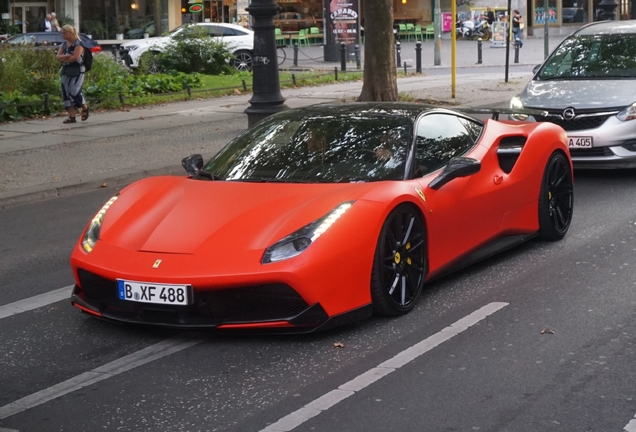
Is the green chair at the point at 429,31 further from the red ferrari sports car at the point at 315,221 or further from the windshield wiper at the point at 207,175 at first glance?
the windshield wiper at the point at 207,175

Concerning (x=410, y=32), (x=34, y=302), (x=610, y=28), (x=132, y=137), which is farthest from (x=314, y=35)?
(x=34, y=302)

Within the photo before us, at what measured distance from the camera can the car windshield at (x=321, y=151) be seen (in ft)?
21.0

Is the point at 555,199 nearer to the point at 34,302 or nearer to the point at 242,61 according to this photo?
the point at 34,302

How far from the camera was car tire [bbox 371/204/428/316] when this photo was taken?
5844mm

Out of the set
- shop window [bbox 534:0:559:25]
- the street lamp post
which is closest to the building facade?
shop window [bbox 534:0:559:25]

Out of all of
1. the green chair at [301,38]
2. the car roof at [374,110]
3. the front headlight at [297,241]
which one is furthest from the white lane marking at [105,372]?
the green chair at [301,38]

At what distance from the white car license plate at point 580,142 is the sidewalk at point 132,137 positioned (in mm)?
5151

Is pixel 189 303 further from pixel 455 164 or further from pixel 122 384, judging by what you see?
pixel 455 164

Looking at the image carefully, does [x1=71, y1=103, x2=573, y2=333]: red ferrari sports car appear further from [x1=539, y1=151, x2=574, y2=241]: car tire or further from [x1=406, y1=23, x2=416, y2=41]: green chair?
[x1=406, y1=23, x2=416, y2=41]: green chair

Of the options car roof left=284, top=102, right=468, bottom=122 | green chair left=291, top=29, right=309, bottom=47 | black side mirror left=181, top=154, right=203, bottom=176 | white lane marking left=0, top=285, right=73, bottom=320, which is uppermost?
green chair left=291, top=29, right=309, bottom=47

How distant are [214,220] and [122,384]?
120 cm

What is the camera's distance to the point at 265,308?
216 inches

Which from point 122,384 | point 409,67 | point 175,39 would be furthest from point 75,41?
point 409,67

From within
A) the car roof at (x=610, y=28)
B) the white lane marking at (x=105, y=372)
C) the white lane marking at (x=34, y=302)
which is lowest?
the white lane marking at (x=105, y=372)
